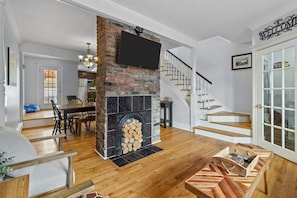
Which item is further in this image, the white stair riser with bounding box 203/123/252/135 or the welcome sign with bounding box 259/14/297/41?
the white stair riser with bounding box 203/123/252/135

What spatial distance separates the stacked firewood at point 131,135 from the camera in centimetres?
281

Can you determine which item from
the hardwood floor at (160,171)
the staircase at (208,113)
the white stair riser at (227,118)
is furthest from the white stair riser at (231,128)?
the hardwood floor at (160,171)

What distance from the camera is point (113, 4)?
7.82 feet

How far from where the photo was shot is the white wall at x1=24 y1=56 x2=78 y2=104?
6.08 meters

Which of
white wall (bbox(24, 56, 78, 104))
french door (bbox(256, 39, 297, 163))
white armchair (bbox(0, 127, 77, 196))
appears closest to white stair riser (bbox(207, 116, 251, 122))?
french door (bbox(256, 39, 297, 163))

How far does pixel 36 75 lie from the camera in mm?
6219

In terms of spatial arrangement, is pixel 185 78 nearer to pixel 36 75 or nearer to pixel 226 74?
pixel 226 74

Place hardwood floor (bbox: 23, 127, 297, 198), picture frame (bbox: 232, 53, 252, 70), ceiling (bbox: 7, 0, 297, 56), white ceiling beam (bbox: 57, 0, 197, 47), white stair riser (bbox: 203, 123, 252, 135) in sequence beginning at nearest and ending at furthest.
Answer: hardwood floor (bbox: 23, 127, 297, 198) → white ceiling beam (bbox: 57, 0, 197, 47) → ceiling (bbox: 7, 0, 297, 56) → white stair riser (bbox: 203, 123, 252, 135) → picture frame (bbox: 232, 53, 252, 70)

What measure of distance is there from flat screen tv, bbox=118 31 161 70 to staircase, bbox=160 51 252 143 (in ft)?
5.69

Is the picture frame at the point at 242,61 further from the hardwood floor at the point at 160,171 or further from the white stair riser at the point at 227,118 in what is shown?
the hardwood floor at the point at 160,171

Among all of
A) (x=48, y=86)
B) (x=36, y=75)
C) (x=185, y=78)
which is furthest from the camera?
(x=48, y=86)

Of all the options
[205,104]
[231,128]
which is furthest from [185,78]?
[231,128]

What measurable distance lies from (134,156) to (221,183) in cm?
175

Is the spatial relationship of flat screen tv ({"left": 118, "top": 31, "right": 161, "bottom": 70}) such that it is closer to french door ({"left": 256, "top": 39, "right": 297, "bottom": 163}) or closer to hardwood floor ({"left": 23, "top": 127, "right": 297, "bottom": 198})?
hardwood floor ({"left": 23, "top": 127, "right": 297, "bottom": 198})
